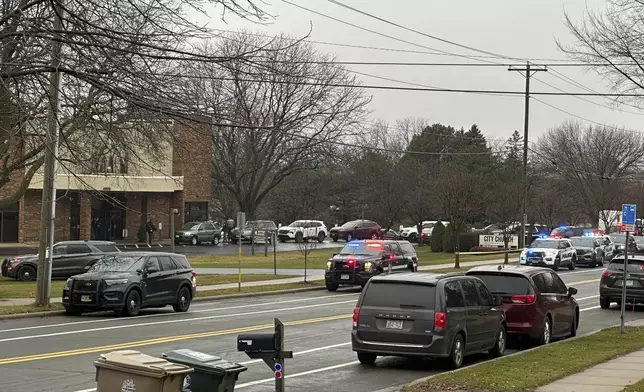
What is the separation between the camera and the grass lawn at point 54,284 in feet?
91.9

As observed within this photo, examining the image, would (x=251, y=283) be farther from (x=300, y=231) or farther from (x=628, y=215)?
(x=300, y=231)

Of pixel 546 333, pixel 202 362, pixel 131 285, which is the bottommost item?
pixel 546 333

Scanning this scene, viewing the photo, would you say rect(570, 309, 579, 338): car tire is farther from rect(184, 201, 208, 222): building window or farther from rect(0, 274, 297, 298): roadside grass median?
rect(184, 201, 208, 222): building window

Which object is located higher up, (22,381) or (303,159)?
(303,159)

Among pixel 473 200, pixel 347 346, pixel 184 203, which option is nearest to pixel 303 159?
pixel 184 203

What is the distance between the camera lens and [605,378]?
1290cm

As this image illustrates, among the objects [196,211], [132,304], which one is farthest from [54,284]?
[196,211]

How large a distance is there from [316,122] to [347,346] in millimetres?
43723

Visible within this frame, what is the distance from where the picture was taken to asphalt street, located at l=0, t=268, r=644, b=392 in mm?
12953

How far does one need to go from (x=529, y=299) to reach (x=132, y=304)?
409 inches

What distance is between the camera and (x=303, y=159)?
64.9 m

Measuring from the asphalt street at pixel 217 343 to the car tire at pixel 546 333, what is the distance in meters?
3.05

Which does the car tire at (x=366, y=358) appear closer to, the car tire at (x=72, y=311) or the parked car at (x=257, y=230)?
the car tire at (x=72, y=311)

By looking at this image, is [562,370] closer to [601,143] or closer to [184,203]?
[184,203]
